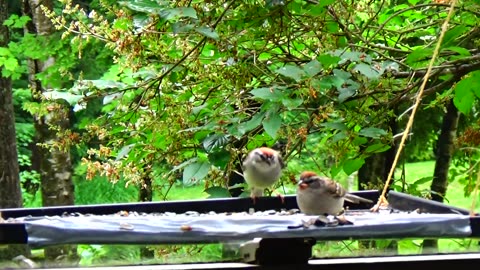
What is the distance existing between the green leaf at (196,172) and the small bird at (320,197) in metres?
0.93

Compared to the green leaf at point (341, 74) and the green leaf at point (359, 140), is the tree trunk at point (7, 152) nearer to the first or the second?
the green leaf at point (359, 140)

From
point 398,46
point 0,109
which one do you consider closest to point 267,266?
point 398,46

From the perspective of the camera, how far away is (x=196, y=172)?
3.07 meters

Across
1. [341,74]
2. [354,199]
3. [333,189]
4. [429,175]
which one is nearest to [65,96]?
[341,74]

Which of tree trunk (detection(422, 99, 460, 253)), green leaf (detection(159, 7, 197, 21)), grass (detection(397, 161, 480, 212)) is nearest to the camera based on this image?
green leaf (detection(159, 7, 197, 21))

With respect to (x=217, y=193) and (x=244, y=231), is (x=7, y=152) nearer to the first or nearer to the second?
(x=217, y=193)

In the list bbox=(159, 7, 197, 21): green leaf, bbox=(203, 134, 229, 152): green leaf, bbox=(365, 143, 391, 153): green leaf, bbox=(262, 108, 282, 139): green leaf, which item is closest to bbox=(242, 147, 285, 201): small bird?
bbox=(262, 108, 282, 139): green leaf

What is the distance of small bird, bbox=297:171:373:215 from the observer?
77.4 inches

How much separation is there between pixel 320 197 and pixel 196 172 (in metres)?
1.14

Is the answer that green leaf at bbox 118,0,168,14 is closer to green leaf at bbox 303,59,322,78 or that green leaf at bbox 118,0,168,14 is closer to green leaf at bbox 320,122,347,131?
green leaf at bbox 303,59,322,78

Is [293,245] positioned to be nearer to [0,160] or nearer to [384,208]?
[384,208]

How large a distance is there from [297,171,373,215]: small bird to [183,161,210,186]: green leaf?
36.6 inches

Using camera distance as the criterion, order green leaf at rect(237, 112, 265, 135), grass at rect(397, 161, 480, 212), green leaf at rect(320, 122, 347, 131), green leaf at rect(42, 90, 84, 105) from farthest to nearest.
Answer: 1. grass at rect(397, 161, 480, 212)
2. green leaf at rect(42, 90, 84, 105)
3. green leaf at rect(320, 122, 347, 131)
4. green leaf at rect(237, 112, 265, 135)

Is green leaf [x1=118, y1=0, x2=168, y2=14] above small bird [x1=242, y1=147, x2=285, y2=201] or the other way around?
above
